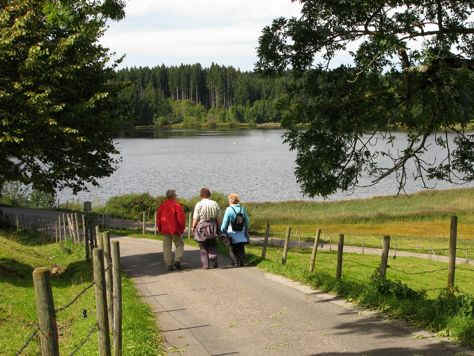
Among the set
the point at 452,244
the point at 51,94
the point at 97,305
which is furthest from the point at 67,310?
the point at 51,94

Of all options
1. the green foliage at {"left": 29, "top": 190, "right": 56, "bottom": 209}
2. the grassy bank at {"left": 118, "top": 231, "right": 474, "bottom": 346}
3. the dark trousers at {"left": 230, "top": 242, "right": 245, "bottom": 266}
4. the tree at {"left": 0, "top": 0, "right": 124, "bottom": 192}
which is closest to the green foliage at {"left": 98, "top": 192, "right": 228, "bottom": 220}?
the green foliage at {"left": 29, "top": 190, "right": 56, "bottom": 209}

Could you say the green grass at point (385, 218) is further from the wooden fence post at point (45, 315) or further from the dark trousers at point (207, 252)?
the wooden fence post at point (45, 315)

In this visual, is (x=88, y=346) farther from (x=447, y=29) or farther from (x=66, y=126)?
(x=66, y=126)

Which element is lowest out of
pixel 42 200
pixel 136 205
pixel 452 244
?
pixel 42 200

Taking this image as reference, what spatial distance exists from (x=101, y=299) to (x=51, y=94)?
16802mm

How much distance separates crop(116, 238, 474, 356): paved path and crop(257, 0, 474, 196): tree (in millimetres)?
2458

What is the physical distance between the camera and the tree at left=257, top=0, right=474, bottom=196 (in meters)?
11.1

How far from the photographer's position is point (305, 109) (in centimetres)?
1262

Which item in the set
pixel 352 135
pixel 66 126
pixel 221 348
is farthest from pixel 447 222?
pixel 221 348

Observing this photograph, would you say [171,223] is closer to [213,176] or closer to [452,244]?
[452,244]

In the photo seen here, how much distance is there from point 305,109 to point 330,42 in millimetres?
1416

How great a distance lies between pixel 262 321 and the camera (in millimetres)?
9664

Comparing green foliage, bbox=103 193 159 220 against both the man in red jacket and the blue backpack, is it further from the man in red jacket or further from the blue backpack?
the blue backpack

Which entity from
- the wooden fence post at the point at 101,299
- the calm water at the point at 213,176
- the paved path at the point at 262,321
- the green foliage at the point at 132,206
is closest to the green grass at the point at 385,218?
the calm water at the point at 213,176
